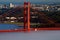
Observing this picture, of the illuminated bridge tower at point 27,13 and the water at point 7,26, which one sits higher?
the illuminated bridge tower at point 27,13

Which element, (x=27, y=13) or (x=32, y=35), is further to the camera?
(x=27, y=13)

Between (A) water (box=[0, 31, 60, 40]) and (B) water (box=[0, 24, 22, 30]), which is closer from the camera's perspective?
(A) water (box=[0, 31, 60, 40])

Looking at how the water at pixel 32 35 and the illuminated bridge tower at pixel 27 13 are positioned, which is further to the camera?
the illuminated bridge tower at pixel 27 13

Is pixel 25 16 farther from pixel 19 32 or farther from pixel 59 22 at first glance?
pixel 59 22

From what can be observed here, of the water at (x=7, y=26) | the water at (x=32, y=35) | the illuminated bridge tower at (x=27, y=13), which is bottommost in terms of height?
the water at (x=32, y=35)

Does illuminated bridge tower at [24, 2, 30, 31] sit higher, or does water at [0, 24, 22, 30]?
illuminated bridge tower at [24, 2, 30, 31]

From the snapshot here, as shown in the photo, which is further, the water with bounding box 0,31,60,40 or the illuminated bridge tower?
the illuminated bridge tower

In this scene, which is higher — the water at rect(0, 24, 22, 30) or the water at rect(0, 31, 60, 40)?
the water at rect(0, 24, 22, 30)

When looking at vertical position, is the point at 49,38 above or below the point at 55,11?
below

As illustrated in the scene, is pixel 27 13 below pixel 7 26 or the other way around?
the other way around

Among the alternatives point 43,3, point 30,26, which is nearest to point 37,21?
point 30,26

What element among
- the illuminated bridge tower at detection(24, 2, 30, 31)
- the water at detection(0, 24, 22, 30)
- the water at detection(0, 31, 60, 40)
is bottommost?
the water at detection(0, 31, 60, 40)
